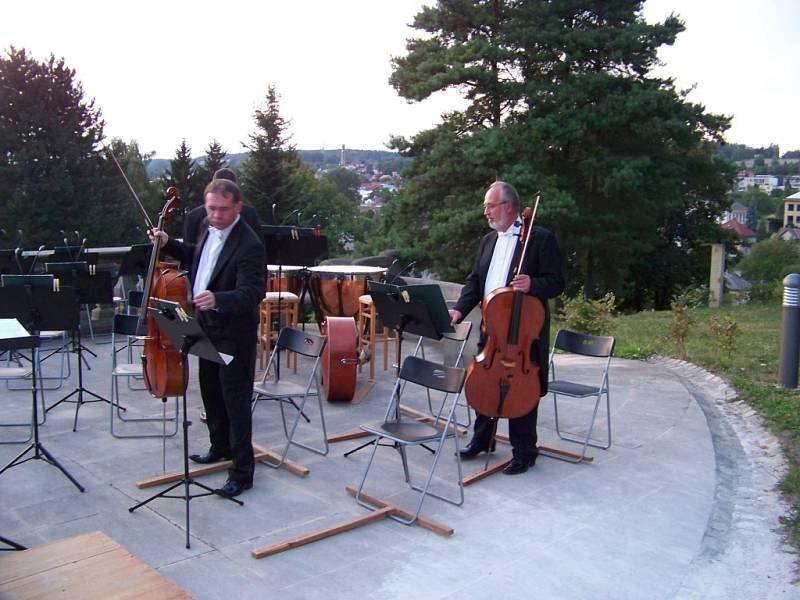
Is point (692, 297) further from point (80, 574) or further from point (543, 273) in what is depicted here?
point (80, 574)

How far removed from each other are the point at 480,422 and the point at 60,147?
29029mm

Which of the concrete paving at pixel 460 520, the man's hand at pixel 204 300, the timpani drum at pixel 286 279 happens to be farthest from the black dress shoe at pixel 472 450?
the timpani drum at pixel 286 279

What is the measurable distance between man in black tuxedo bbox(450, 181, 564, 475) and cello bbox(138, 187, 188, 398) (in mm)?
1767

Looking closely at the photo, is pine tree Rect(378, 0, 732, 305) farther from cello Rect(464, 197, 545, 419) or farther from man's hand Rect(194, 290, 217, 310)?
man's hand Rect(194, 290, 217, 310)

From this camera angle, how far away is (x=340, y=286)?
7.96m

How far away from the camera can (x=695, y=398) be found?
7.27 metres

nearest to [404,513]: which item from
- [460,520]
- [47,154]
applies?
[460,520]

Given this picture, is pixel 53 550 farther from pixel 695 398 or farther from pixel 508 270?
pixel 695 398

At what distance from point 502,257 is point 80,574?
309 cm

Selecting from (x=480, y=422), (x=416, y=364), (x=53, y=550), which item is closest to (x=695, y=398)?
(x=480, y=422)

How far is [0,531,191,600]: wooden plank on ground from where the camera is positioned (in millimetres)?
2902

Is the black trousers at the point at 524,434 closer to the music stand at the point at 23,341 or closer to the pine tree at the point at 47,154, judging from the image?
the music stand at the point at 23,341

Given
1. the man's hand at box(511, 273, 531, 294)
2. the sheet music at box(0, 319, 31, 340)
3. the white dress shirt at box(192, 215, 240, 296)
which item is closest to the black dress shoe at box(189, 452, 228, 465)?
the white dress shirt at box(192, 215, 240, 296)

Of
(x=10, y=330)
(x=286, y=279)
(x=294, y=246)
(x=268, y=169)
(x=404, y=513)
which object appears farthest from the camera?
(x=268, y=169)
